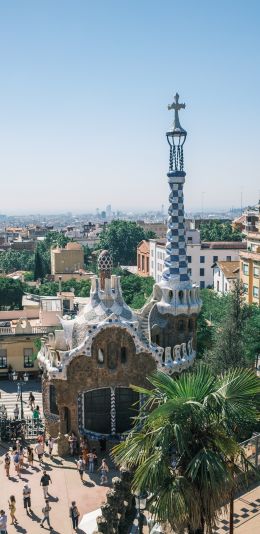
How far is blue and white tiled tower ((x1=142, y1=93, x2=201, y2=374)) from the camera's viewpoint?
27844mm

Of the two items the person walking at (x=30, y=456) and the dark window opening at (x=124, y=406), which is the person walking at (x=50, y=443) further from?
the dark window opening at (x=124, y=406)

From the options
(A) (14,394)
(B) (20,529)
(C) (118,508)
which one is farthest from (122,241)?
(C) (118,508)

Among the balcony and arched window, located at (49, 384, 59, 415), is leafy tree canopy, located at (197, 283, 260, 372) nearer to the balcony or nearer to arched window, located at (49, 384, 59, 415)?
arched window, located at (49, 384, 59, 415)

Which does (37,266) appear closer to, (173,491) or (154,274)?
(154,274)

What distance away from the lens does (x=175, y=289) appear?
2791 cm

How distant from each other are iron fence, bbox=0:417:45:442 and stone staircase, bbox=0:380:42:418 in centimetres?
394

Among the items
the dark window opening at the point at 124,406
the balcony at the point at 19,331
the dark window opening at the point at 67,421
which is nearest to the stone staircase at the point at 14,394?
the balcony at the point at 19,331

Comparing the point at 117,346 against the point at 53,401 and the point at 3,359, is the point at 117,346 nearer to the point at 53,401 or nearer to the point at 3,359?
the point at 53,401

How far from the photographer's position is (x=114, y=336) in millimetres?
25594

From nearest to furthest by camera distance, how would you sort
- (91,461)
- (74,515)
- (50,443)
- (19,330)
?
(74,515) → (91,461) → (50,443) → (19,330)

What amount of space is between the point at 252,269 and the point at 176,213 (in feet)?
87.0

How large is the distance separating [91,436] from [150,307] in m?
6.72

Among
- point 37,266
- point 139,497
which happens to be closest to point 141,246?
point 37,266

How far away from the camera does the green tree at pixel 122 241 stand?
348 feet
